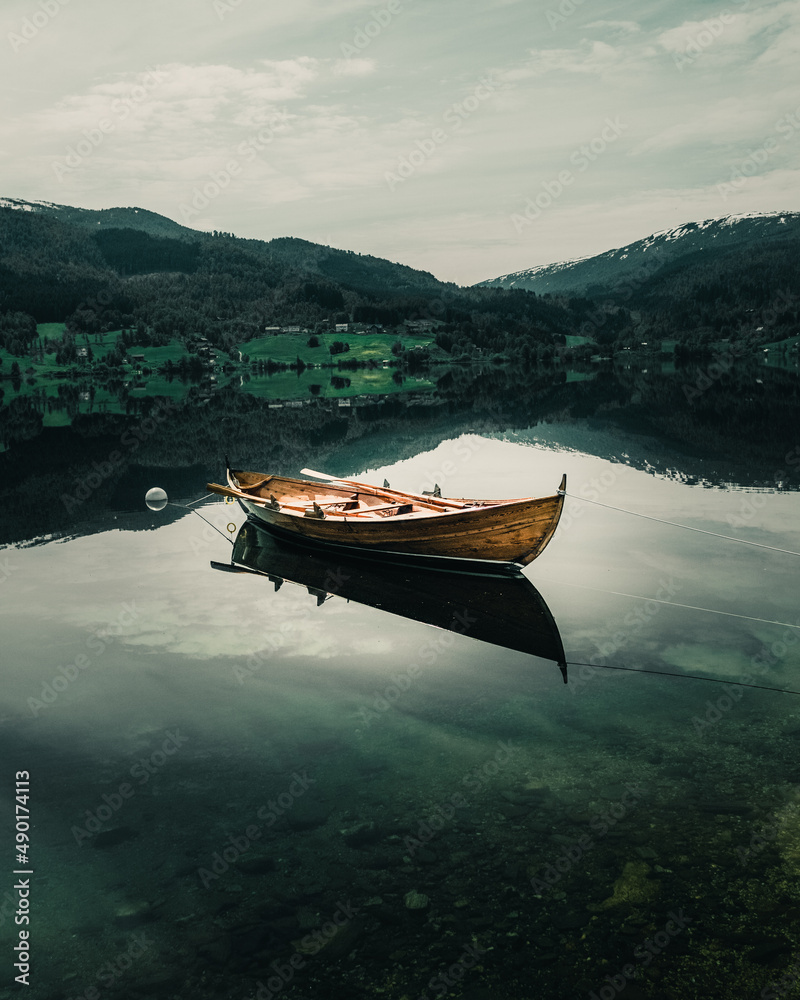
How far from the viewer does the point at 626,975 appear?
884cm

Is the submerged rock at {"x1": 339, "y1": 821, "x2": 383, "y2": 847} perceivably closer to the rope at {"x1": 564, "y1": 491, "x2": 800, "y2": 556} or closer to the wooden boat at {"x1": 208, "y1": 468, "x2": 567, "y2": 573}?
the wooden boat at {"x1": 208, "y1": 468, "x2": 567, "y2": 573}

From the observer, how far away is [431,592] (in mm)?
23047

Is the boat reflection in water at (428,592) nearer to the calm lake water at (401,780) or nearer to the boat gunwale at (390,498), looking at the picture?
the calm lake water at (401,780)

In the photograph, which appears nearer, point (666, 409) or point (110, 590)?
point (110, 590)

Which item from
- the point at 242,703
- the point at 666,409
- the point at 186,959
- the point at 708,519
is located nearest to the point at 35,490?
the point at 242,703

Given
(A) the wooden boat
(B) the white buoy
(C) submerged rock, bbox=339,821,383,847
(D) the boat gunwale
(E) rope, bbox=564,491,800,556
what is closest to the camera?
(C) submerged rock, bbox=339,821,383,847

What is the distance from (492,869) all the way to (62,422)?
254ft

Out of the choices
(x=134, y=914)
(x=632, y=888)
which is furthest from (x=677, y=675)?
(x=134, y=914)

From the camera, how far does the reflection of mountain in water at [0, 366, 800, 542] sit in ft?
132

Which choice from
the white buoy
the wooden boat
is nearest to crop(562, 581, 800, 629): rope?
the wooden boat

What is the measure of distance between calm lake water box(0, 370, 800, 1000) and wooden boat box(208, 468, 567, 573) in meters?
1.60

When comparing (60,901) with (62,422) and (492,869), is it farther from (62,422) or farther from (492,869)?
(62,422)

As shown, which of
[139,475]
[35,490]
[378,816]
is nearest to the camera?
[378,816]

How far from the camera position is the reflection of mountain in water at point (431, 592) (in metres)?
19.7
